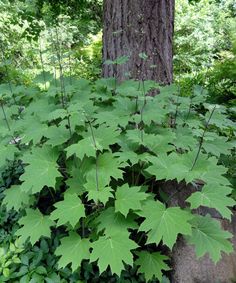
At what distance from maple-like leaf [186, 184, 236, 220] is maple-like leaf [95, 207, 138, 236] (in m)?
0.32

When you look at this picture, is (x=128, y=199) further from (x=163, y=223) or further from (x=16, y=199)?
(x=16, y=199)

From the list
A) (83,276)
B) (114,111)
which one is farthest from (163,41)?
(83,276)

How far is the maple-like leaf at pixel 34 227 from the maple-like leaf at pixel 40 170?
184 mm

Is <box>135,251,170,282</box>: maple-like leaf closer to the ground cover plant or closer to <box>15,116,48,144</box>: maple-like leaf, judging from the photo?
the ground cover plant

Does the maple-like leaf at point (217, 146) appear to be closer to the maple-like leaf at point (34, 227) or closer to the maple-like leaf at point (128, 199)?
the maple-like leaf at point (128, 199)

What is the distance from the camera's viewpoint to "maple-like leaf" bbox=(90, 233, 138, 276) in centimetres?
143

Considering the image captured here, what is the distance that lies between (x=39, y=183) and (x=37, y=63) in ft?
26.5

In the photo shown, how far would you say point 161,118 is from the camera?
2.08 m

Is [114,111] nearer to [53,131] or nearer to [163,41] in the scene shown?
[53,131]

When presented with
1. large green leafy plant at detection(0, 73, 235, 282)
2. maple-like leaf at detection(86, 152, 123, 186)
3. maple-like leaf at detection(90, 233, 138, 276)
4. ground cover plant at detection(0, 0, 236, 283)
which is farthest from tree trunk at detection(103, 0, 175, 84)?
maple-like leaf at detection(90, 233, 138, 276)

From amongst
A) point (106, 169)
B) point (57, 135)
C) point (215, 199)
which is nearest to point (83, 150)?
point (106, 169)

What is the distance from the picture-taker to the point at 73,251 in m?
1.63

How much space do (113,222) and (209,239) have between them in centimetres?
49

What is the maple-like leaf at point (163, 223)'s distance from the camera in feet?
4.73
